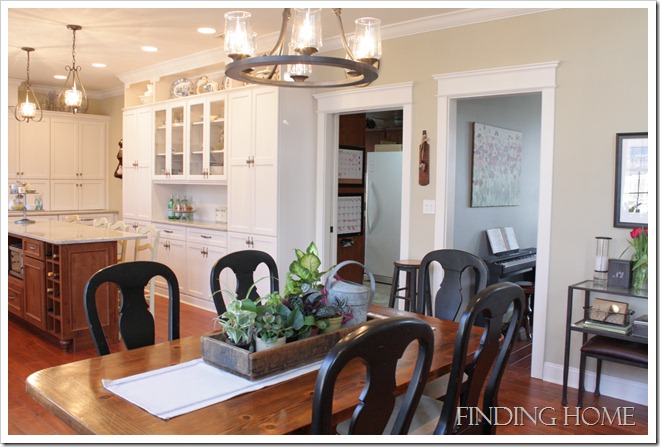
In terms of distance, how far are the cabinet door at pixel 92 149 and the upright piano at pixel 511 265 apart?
5754mm

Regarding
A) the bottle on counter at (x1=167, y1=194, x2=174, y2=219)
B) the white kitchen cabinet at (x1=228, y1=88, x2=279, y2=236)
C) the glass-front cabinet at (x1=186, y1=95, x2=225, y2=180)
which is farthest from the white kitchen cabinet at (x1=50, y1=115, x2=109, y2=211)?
the white kitchen cabinet at (x1=228, y1=88, x2=279, y2=236)

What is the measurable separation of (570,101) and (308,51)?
7.48ft

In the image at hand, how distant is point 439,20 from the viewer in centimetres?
434

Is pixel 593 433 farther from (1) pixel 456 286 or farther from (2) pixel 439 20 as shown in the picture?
(2) pixel 439 20

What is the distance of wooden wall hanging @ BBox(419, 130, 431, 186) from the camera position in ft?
14.7

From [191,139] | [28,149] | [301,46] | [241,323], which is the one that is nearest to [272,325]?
[241,323]

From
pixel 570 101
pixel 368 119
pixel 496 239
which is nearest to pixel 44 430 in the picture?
pixel 570 101

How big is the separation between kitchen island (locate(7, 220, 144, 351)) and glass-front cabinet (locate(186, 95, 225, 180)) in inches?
54.5

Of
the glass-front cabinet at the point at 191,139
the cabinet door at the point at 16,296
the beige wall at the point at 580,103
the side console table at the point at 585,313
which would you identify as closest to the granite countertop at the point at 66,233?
the cabinet door at the point at 16,296

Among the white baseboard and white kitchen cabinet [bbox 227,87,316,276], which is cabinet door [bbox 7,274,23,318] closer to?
white kitchen cabinet [bbox 227,87,316,276]

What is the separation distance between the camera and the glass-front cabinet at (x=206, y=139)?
5.77 metres

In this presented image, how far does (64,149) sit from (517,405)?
695cm

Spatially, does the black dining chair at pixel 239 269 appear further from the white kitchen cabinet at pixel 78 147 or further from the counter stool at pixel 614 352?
the white kitchen cabinet at pixel 78 147

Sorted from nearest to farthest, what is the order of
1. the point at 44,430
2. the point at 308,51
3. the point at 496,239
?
the point at 308,51
the point at 44,430
the point at 496,239
